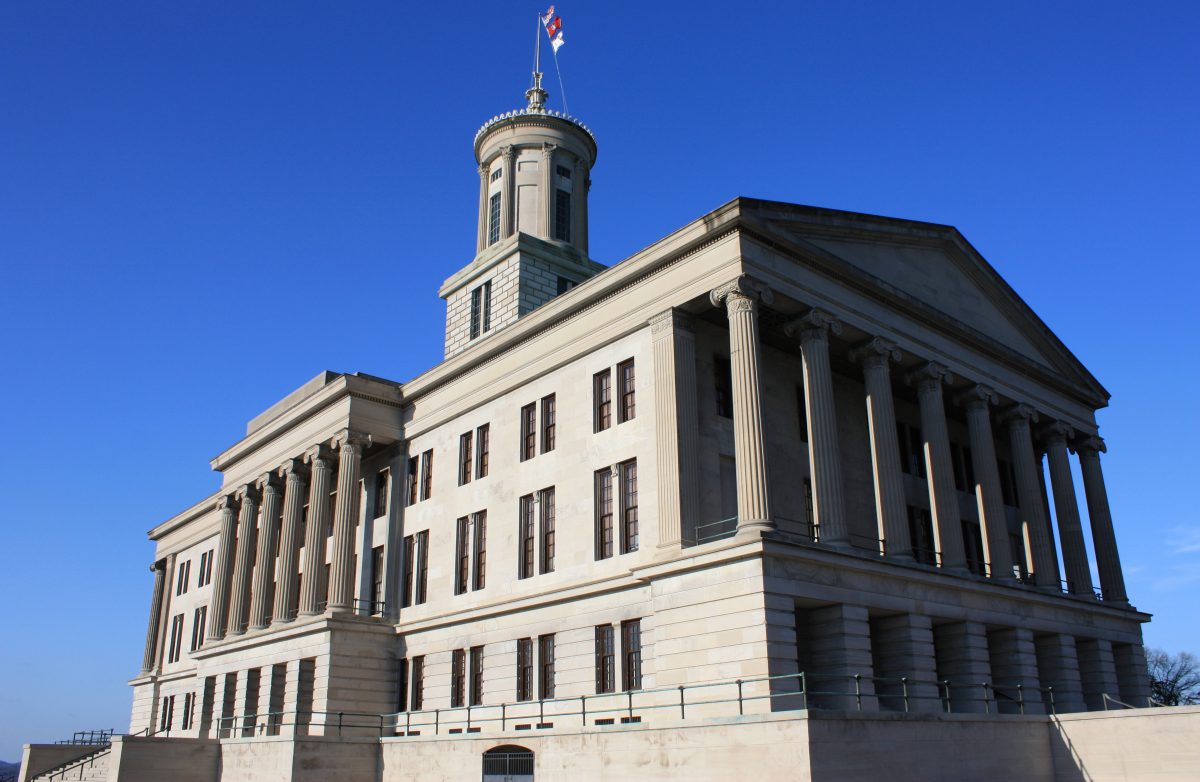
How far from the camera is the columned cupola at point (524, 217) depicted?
5366 cm

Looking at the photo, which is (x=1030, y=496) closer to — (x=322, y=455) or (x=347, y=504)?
(x=347, y=504)

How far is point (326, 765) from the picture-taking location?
3638cm

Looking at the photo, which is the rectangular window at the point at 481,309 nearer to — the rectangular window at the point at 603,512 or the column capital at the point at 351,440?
the column capital at the point at 351,440

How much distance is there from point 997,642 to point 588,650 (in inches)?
579

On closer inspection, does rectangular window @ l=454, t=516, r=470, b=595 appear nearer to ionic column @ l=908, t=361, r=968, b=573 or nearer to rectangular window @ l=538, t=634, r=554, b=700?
rectangular window @ l=538, t=634, r=554, b=700

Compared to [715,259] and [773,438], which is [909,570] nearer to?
[773,438]

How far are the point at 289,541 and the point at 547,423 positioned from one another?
1606 centimetres

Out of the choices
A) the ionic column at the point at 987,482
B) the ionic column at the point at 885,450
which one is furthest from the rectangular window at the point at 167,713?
the ionic column at the point at 987,482

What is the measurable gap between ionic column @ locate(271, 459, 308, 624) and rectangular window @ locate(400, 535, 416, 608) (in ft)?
19.9

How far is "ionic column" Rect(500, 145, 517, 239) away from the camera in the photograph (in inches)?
2197

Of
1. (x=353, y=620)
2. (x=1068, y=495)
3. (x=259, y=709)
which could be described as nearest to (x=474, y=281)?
(x=353, y=620)

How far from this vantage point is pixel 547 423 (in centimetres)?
3856

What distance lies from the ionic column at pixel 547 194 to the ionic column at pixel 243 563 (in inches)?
821

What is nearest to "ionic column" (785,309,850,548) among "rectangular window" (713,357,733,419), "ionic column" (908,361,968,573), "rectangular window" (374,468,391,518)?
"rectangular window" (713,357,733,419)
